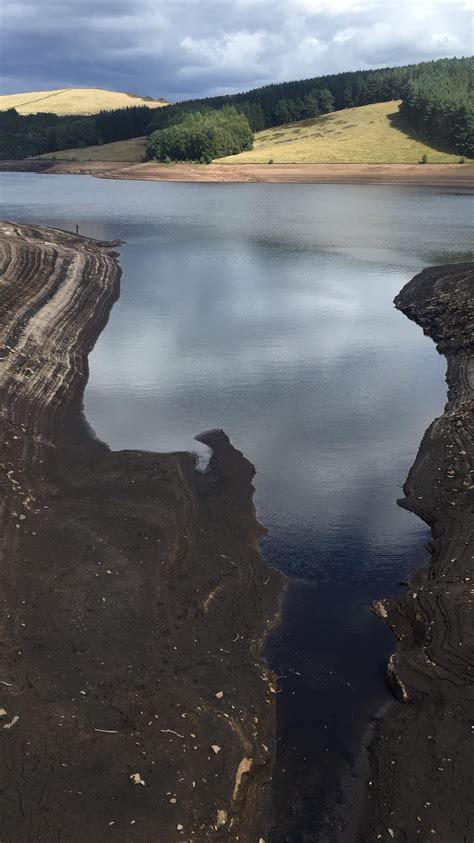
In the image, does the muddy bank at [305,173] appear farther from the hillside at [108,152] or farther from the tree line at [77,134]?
the tree line at [77,134]

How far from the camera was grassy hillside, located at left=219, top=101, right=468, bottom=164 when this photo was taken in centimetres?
13262

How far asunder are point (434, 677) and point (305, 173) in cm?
12567

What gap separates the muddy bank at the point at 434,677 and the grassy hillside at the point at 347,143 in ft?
392

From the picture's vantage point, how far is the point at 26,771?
11805 mm

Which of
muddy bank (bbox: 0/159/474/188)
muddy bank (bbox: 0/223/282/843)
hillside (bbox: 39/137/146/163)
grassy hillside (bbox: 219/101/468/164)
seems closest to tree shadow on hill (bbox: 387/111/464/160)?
grassy hillside (bbox: 219/101/468/164)

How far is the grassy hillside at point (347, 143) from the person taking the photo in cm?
13262

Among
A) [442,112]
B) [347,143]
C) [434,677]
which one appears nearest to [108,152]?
[347,143]

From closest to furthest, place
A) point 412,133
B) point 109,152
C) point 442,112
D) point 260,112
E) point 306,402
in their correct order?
point 306,402, point 442,112, point 412,133, point 109,152, point 260,112

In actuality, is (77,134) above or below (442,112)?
above

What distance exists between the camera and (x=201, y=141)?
472ft

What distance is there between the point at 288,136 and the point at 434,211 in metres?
81.8

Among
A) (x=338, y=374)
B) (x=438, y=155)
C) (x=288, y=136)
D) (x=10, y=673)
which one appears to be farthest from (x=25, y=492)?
(x=288, y=136)

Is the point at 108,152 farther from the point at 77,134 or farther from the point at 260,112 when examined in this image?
the point at 260,112

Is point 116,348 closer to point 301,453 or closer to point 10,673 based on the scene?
point 301,453
